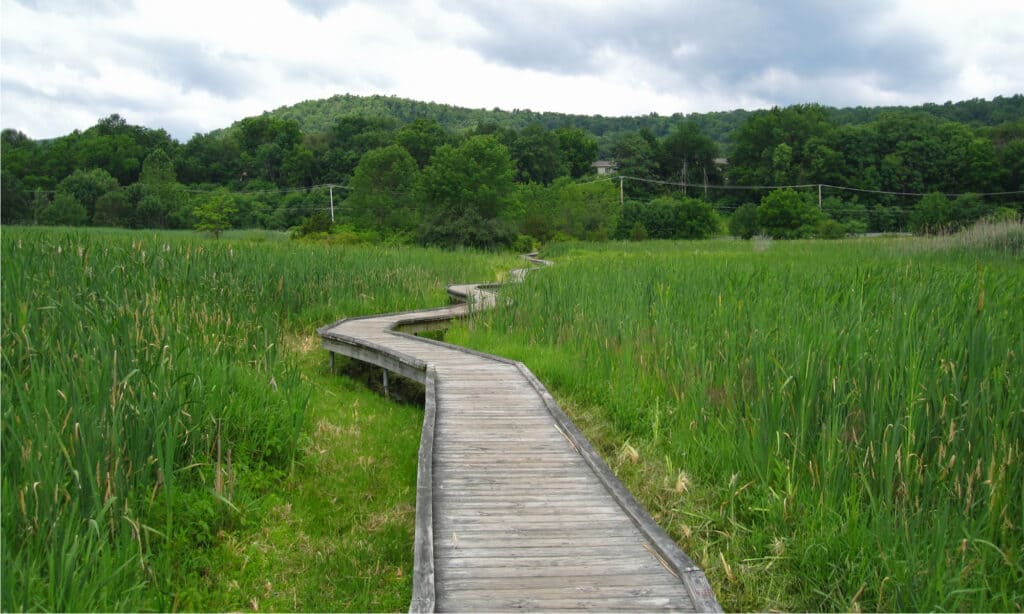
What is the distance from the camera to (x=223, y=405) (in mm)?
4301

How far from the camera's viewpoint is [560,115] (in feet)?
335

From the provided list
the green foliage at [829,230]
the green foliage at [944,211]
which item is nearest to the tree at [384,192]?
the green foliage at [829,230]

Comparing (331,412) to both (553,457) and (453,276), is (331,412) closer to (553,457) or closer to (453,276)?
(553,457)

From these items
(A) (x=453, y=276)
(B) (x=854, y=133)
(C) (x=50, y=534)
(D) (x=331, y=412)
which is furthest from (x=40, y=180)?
(B) (x=854, y=133)

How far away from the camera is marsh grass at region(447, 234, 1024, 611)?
2.90 m

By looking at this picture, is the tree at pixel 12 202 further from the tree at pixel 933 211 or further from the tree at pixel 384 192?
the tree at pixel 933 211

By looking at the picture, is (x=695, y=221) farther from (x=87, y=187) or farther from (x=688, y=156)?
(x=87, y=187)

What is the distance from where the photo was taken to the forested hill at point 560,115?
69.8 m

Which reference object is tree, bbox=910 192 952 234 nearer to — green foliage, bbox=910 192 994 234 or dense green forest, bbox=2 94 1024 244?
green foliage, bbox=910 192 994 234

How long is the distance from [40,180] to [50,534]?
59.3m

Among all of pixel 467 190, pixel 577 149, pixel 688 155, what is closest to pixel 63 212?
pixel 467 190

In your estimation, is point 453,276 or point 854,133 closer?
point 453,276

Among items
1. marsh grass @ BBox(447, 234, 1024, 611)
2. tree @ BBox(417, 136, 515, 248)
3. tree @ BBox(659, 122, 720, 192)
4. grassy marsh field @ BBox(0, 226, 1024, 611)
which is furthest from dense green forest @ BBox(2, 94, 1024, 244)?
marsh grass @ BBox(447, 234, 1024, 611)

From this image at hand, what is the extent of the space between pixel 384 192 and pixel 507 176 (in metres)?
9.63
